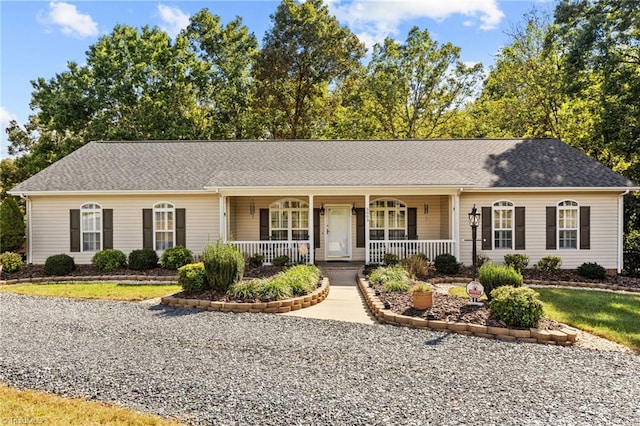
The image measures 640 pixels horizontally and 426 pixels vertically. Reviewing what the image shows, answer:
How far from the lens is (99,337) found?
664 cm

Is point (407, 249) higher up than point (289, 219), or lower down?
lower down

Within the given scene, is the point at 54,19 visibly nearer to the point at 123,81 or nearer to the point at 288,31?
the point at 123,81

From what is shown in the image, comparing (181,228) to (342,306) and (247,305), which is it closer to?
(247,305)

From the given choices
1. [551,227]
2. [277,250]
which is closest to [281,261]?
→ [277,250]

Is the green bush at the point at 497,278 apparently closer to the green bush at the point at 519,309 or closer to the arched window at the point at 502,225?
the green bush at the point at 519,309

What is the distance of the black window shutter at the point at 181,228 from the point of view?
14.9m

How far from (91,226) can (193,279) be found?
301 inches

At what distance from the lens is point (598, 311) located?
28.8 ft

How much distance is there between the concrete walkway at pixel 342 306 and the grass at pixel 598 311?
279cm

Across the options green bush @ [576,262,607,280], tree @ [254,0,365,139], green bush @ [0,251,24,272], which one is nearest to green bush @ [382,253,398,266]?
green bush @ [576,262,607,280]

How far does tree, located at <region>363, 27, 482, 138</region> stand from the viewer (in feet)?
92.2

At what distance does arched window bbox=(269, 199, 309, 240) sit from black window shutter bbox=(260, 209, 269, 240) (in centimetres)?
12

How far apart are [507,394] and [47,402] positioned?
193 inches

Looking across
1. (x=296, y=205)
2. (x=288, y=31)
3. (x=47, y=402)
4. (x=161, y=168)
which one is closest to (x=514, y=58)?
(x=288, y=31)
